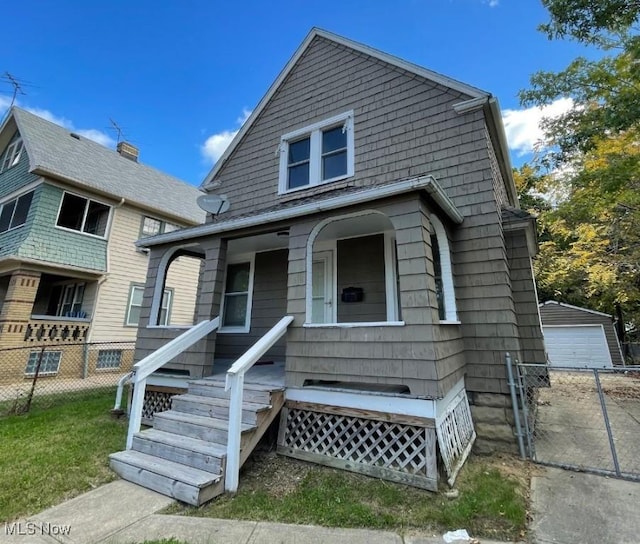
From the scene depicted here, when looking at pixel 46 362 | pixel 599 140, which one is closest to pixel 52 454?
pixel 46 362

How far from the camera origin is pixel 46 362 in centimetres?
1031

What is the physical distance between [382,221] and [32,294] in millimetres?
11068

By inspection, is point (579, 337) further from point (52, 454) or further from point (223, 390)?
point (52, 454)

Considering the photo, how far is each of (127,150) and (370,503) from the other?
18463mm

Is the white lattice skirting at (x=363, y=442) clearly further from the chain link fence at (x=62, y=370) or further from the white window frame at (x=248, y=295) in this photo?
the chain link fence at (x=62, y=370)

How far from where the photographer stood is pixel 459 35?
974 centimetres

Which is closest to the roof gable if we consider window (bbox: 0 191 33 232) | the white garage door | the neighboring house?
the neighboring house

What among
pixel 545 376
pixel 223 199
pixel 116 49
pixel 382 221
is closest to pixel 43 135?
pixel 116 49

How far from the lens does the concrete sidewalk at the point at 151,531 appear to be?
2.52 metres

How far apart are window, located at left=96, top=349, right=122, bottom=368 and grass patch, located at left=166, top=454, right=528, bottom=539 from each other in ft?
33.4

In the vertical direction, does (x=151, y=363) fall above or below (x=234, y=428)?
above

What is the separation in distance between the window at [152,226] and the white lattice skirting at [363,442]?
1123cm

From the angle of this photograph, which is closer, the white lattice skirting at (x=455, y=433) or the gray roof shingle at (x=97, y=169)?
the white lattice skirting at (x=455, y=433)

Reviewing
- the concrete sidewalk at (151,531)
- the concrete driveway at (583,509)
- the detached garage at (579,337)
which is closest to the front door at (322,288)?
the concrete sidewalk at (151,531)
